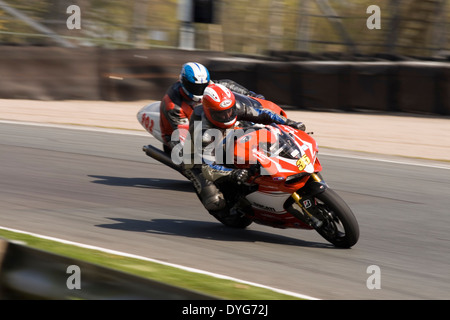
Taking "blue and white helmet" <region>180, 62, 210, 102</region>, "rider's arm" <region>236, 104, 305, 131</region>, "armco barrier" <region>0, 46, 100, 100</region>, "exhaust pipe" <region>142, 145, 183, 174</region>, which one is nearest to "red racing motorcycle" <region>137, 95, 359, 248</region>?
"rider's arm" <region>236, 104, 305, 131</region>

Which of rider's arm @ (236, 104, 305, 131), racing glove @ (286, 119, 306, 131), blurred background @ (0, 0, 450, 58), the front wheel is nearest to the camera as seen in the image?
the front wheel

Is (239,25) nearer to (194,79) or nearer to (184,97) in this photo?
(184,97)

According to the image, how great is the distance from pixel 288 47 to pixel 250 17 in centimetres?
154

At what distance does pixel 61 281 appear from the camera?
4.05 m

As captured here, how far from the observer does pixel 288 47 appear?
2005 centimetres

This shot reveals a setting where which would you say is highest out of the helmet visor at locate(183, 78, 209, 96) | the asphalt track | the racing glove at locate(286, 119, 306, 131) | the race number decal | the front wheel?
the helmet visor at locate(183, 78, 209, 96)

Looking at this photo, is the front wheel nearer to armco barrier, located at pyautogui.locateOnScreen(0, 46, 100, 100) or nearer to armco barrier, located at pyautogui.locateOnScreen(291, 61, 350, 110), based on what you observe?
armco barrier, located at pyautogui.locateOnScreen(291, 61, 350, 110)

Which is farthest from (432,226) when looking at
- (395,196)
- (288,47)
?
(288,47)

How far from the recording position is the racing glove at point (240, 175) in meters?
5.79

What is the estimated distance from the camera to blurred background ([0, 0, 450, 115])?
16.0 meters

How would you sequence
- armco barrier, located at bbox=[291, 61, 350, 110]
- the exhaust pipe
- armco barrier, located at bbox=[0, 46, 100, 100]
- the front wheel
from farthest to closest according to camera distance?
armco barrier, located at bbox=[0, 46, 100, 100] < armco barrier, located at bbox=[291, 61, 350, 110] < the exhaust pipe < the front wheel

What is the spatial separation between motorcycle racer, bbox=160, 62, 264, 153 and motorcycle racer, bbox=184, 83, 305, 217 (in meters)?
1.65

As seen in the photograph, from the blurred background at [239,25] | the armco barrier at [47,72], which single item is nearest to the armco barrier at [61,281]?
the armco barrier at [47,72]
